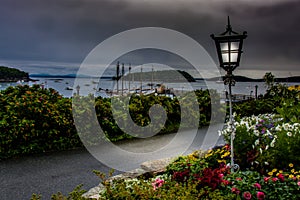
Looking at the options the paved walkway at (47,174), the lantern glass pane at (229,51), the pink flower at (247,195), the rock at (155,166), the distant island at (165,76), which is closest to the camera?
the pink flower at (247,195)

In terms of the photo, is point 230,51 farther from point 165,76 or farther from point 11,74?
point 11,74

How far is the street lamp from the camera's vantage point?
376 centimetres

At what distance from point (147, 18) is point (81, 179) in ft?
23.1

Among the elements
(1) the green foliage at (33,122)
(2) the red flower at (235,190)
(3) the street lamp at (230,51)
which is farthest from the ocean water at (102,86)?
(2) the red flower at (235,190)

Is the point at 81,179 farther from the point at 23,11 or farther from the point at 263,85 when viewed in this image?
the point at 263,85


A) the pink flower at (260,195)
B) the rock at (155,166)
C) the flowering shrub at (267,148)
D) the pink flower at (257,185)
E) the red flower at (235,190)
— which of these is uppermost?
the flowering shrub at (267,148)

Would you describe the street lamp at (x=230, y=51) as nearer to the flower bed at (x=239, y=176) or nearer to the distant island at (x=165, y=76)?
the flower bed at (x=239, y=176)

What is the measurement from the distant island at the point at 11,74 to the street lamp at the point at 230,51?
7475 mm

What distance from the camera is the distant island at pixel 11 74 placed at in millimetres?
9484

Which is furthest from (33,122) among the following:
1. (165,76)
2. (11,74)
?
(165,76)

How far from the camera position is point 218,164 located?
417cm

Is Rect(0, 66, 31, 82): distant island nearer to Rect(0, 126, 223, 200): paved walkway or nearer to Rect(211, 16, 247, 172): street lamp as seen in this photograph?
Rect(0, 126, 223, 200): paved walkway

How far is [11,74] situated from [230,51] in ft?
28.7

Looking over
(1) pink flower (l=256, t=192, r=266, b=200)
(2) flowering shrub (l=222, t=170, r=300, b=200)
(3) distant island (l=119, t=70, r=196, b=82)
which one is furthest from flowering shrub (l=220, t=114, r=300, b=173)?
(3) distant island (l=119, t=70, r=196, b=82)
